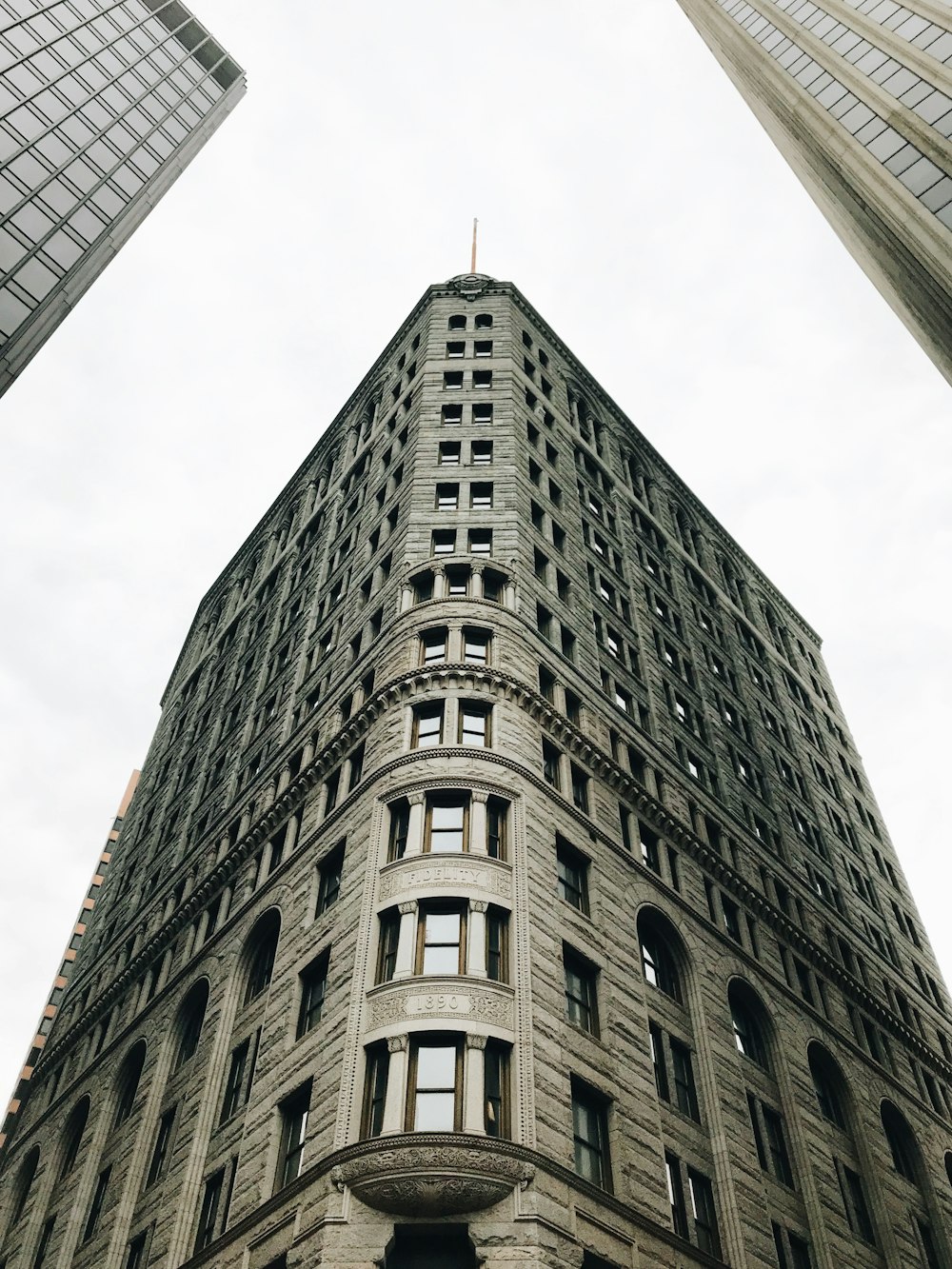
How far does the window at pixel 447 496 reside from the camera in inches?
1971

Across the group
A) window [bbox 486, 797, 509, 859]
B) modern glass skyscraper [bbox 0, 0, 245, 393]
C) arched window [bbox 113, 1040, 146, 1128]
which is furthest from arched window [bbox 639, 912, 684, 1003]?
modern glass skyscraper [bbox 0, 0, 245, 393]

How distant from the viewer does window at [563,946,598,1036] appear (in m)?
33.3

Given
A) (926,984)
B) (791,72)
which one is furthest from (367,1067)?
(791,72)

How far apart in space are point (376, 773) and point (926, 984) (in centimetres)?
4018

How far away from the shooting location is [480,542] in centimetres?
4772

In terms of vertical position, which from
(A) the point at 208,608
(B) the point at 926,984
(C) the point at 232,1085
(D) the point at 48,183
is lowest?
(C) the point at 232,1085

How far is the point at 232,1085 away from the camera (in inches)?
1485

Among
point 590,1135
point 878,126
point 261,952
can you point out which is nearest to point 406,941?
point 590,1135

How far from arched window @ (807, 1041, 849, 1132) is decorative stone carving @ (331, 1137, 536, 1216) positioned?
22.4 m

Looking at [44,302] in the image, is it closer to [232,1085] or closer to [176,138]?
[176,138]

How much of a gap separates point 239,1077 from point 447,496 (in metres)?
25.1

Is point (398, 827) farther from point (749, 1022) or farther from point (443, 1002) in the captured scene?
point (749, 1022)

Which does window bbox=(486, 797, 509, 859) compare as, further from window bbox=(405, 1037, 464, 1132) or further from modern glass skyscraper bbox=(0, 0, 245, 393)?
modern glass skyscraper bbox=(0, 0, 245, 393)

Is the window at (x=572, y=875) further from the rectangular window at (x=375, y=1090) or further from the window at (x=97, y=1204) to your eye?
the window at (x=97, y=1204)
